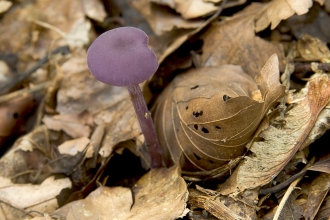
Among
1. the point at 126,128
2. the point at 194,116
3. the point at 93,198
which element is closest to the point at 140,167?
the point at 126,128

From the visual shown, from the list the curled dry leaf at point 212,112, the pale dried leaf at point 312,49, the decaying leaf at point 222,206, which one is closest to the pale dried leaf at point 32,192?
the curled dry leaf at point 212,112

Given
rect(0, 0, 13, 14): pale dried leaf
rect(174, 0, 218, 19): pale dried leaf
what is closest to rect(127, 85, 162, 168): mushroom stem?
rect(174, 0, 218, 19): pale dried leaf

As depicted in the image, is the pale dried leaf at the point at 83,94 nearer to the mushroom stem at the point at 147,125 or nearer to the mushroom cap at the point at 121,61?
the mushroom stem at the point at 147,125

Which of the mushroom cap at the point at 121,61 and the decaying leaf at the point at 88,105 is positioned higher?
the mushroom cap at the point at 121,61

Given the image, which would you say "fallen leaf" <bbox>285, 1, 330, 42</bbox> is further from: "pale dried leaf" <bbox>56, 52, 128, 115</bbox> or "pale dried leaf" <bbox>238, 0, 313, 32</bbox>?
"pale dried leaf" <bbox>56, 52, 128, 115</bbox>

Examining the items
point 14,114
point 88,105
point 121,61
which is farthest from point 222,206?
point 14,114

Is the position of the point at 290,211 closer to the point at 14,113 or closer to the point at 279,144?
the point at 279,144

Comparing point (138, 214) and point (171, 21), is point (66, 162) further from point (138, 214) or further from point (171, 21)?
point (171, 21)
